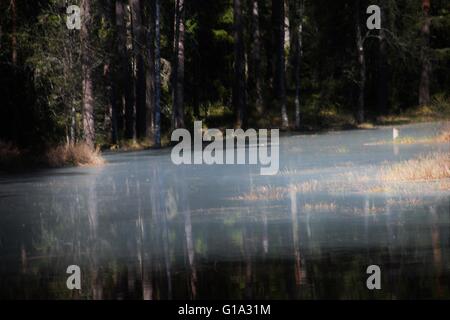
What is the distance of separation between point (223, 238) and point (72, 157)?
70.6 ft

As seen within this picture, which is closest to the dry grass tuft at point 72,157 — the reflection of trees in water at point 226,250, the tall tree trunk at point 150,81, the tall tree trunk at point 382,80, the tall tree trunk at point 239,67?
the tall tree trunk at point 150,81

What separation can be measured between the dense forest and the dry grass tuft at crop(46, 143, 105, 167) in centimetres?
208

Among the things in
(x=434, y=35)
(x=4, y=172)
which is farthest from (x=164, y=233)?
(x=434, y=35)

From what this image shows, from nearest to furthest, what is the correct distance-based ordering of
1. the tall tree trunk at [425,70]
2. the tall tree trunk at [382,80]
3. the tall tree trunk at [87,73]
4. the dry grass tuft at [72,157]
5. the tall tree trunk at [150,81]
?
the dry grass tuft at [72,157] < the tall tree trunk at [87,73] < the tall tree trunk at [150,81] < the tall tree trunk at [382,80] < the tall tree trunk at [425,70]

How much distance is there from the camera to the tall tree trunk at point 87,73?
4203 cm

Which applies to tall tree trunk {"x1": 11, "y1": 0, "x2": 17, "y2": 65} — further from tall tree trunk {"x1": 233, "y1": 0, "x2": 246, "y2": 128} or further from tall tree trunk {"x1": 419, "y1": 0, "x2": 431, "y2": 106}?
tall tree trunk {"x1": 419, "y1": 0, "x2": 431, "y2": 106}

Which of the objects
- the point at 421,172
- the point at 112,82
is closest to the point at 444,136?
the point at 421,172

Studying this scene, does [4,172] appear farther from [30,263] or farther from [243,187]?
[30,263]

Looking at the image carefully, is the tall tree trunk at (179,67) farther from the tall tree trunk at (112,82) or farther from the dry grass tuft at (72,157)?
the dry grass tuft at (72,157)

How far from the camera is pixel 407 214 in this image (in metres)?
17.9

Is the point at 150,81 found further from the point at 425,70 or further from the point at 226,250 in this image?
the point at 226,250

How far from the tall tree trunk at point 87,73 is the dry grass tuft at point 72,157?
489 cm
